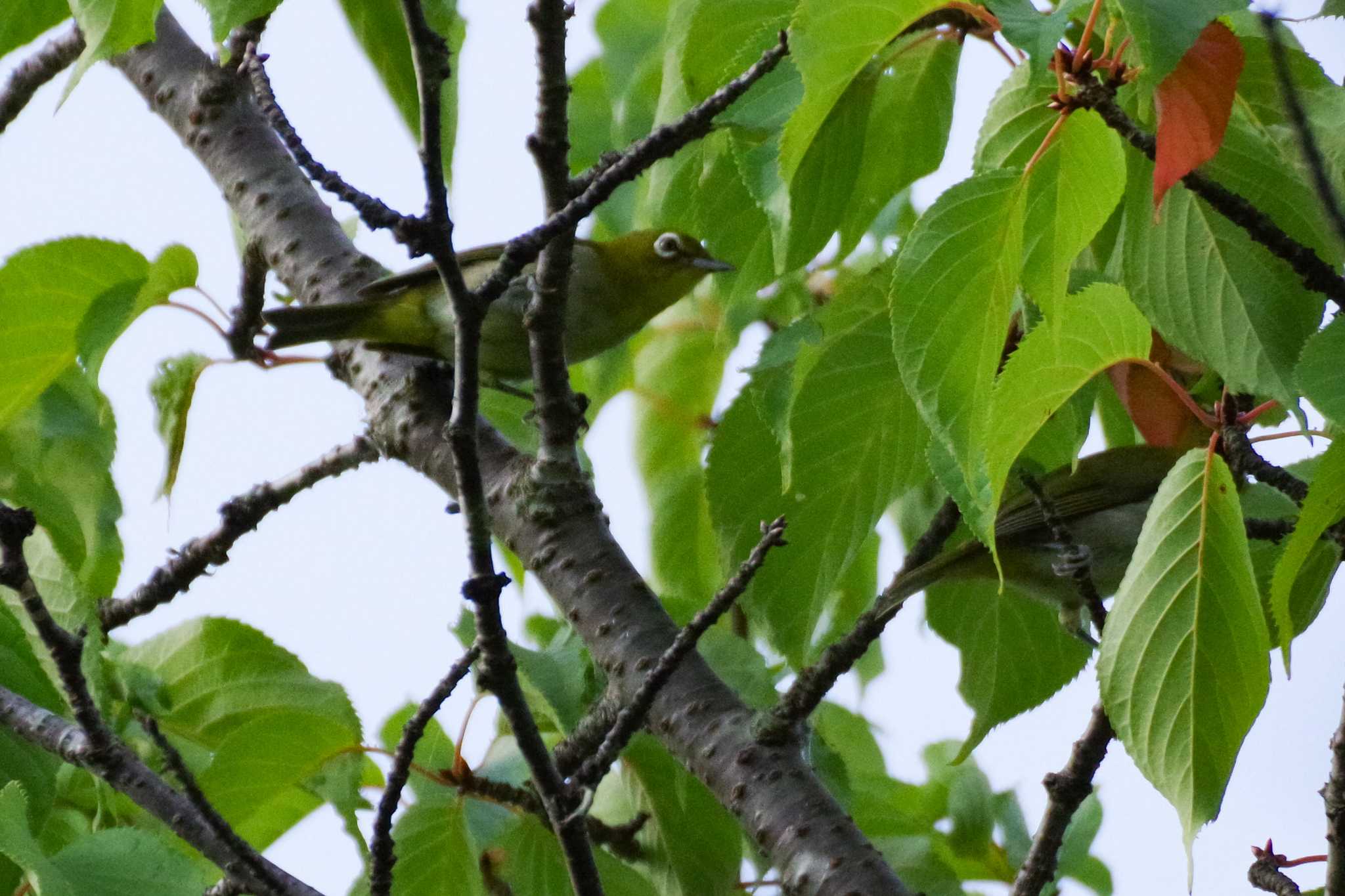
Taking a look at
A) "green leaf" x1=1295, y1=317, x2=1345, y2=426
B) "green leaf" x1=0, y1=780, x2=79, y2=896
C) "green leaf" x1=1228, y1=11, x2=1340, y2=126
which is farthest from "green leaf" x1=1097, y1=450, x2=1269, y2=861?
"green leaf" x1=0, y1=780, x2=79, y2=896

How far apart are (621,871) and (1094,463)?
3298 mm

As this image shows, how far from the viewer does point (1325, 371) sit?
179cm

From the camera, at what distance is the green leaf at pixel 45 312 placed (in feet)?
8.99

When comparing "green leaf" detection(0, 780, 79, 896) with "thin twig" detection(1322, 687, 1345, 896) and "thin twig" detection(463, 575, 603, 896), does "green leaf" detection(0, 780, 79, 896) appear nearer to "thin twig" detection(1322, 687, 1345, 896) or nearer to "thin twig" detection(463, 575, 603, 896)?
"thin twig" detection(463, 575, 603, 896)

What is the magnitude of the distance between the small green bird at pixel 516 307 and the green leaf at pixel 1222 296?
5.68 feet

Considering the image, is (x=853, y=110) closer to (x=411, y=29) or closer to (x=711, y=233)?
(x=711, y=233)

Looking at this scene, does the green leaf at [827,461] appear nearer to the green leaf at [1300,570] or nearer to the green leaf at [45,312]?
the green leaf at [1300,570]

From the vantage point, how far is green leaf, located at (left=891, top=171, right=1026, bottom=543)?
5.81 ft

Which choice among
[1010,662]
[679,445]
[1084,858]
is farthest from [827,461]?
[1084,858]

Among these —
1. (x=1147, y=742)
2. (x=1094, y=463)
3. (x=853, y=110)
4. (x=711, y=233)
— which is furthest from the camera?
(x=1094, y=463)

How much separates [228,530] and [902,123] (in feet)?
6.89

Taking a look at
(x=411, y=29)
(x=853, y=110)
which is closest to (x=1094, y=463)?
(x=853, y=110)

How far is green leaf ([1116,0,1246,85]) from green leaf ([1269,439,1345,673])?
0.53 m

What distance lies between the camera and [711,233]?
8.56 feet
